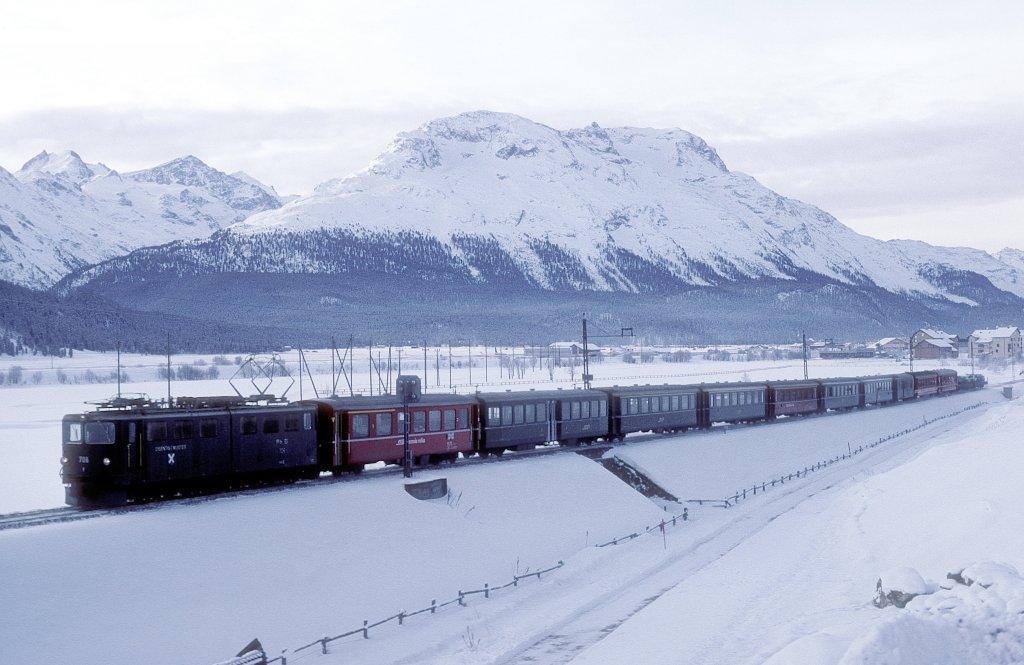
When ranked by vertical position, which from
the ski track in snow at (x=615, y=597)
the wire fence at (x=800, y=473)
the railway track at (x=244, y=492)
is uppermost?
the railway track at (x=244, y=492)

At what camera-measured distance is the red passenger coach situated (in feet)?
122

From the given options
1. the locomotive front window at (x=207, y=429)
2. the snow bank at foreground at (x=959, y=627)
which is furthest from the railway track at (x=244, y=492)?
the snow bank at foreground at (x=959, y=627)

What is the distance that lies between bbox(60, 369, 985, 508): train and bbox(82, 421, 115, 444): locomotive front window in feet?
0.10

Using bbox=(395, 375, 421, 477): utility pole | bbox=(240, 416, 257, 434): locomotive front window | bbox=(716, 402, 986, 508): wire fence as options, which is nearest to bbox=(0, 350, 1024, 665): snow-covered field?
bbox=(395, 375, 421, 477): utility pole

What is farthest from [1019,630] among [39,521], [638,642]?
[39,521]

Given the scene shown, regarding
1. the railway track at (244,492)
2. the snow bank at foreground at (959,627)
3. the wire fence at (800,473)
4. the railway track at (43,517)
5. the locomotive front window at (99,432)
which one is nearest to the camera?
the snow bank at foreground at (959,627)

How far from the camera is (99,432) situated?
29844 millimetres

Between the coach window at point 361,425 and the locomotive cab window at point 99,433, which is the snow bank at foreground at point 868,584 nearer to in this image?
the coach window at point 361,425

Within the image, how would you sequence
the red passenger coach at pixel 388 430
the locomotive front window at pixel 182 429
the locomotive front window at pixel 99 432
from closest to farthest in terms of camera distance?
the locomotive front window at pixel 99 432
the locomotive front window at pixel 182 429
the red passenger coach at pixel 388 430

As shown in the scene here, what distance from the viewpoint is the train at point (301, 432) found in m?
30.1

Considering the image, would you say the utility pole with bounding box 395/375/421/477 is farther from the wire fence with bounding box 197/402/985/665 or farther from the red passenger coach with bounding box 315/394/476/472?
the wire fence with bounding box 197/402/985/665

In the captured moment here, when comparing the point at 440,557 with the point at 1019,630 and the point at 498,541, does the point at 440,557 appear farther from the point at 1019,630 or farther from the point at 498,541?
the point at 1019,630

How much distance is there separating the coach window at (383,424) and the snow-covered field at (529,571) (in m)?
1.64

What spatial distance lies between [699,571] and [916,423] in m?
61.6
